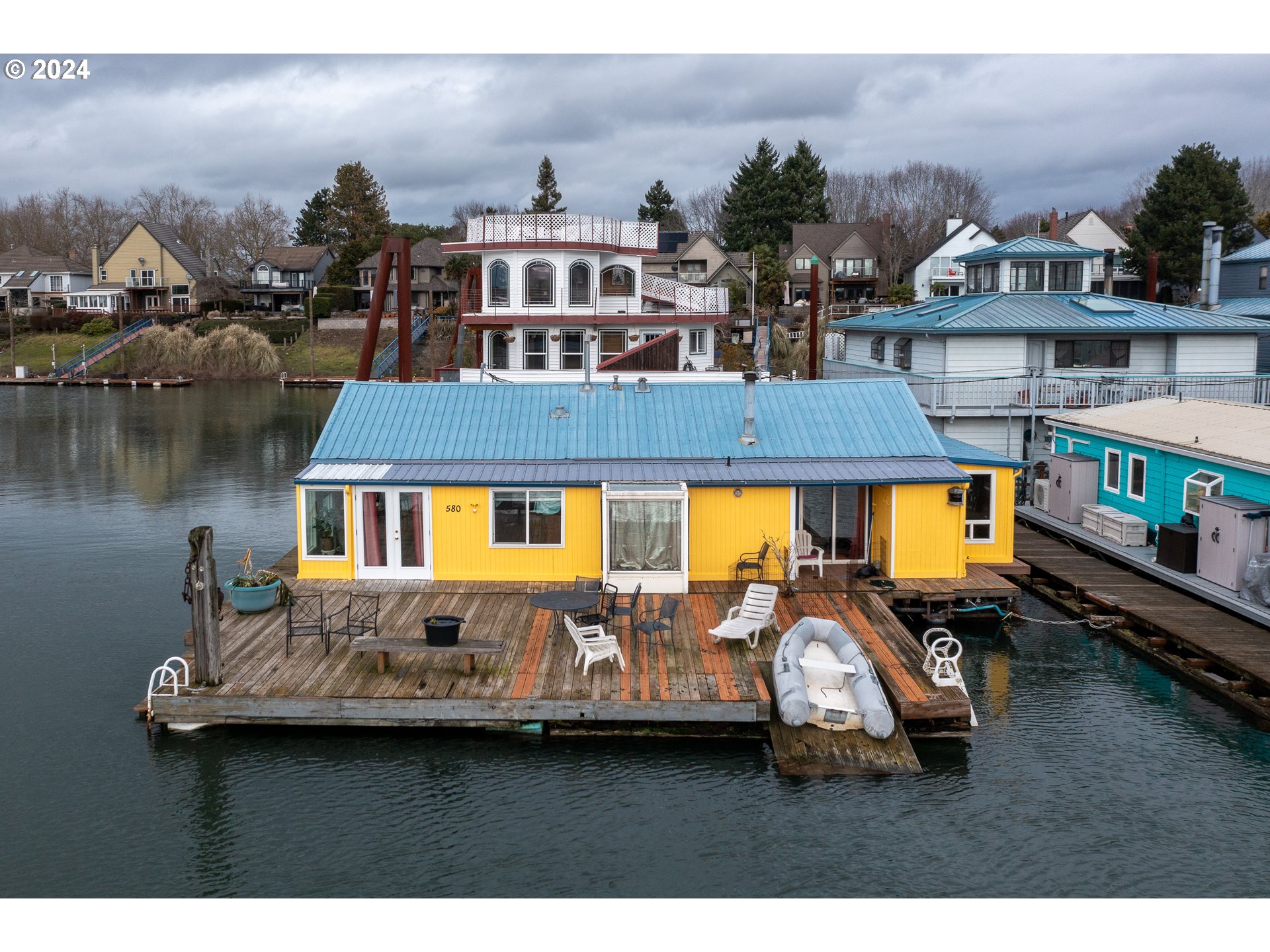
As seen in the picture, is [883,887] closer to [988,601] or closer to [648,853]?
[648,853]

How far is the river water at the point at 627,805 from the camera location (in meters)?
13.0

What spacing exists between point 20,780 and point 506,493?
9778mm

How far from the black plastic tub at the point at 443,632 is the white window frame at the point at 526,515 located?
16.2 ft

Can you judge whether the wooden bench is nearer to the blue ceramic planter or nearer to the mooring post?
the mooring post

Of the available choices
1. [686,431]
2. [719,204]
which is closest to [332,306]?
[719,204]

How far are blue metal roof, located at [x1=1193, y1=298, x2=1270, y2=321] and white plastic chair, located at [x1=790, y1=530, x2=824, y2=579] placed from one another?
31.0 metres

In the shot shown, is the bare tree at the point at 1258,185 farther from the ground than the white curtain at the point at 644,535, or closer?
farther from the ground

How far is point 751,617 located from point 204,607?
902 centimetres

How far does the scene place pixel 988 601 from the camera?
73.6 ft

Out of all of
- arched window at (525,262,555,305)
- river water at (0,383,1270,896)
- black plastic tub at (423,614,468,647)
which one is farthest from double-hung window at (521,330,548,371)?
black plastic tub at (423,614,468,647)

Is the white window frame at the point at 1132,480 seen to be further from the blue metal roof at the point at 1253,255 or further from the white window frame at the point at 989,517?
the blue metal roof at the point at 1253,255

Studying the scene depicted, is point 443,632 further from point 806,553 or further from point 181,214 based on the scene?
point 181,214

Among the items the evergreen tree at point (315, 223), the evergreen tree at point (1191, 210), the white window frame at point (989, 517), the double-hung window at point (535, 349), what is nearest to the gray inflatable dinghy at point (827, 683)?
the white window frame at point (989, 517)

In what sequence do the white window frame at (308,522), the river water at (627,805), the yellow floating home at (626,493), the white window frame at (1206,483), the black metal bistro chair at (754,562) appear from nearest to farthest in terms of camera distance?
the river water at (627,805) < the yellow floating home at (626,493) < the white window frame at (308,522) < the black metal bistro chair at (754,562) < the white window frame at (1206,483)
